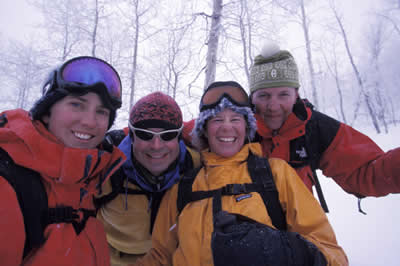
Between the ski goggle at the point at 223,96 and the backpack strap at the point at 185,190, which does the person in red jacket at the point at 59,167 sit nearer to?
the backpack strap at the point at 185,190

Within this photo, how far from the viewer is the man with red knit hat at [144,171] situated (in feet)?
6.69

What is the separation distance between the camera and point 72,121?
145cm

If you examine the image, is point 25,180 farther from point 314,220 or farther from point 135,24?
point 135,24

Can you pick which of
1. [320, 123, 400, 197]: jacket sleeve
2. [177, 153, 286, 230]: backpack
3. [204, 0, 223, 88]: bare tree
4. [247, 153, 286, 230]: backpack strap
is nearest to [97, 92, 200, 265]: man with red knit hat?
[177, 153, 286, 230]: backpack

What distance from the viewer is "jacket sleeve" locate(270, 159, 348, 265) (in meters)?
1.32

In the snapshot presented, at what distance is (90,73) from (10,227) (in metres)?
1.25

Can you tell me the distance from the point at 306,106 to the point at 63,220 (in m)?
2.79

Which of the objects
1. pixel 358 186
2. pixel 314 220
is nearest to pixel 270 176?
pixel 314 220

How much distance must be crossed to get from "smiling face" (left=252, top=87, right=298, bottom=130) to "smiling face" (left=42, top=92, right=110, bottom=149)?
74.6 inches

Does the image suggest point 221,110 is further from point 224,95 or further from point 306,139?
point 306,139

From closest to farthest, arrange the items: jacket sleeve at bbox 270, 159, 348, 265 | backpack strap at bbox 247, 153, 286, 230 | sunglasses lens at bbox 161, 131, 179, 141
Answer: jacket sleeve at bbox 270, 159, 348, 265 < backpack strap at bbox 247, 153, 286, 230 < sunglasses lens at bbox 161, 131, 179, 141

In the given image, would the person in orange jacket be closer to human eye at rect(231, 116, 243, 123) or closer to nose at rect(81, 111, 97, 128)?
human eye at rect(231, 116, 243, 123)

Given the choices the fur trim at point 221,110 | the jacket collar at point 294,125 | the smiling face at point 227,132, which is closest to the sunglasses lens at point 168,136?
the fur trim at point 221,110

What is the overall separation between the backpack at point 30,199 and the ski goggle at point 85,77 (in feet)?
2.17
